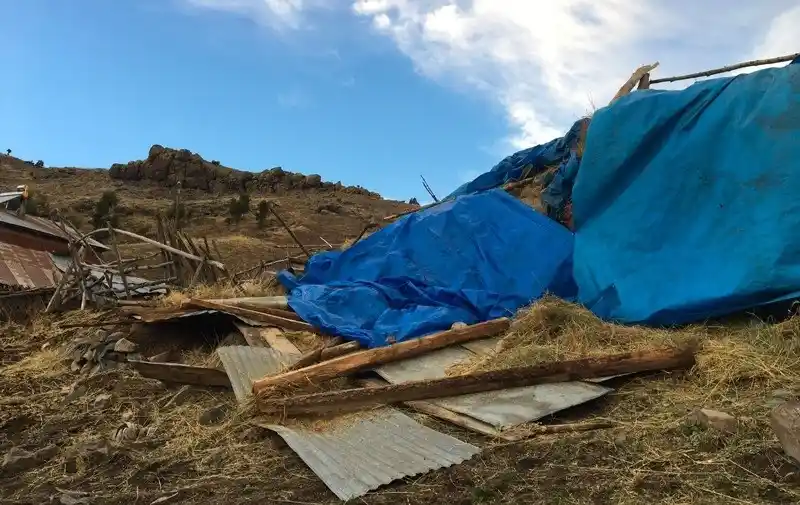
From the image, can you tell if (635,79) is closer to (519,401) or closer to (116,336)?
(519,401)

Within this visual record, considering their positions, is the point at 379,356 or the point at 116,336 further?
the point at 116,336

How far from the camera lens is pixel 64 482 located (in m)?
3.58

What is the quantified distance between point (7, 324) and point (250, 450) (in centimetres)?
551

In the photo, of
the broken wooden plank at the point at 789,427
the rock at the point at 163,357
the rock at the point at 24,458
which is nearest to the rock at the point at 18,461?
the rock at the point at 24,458

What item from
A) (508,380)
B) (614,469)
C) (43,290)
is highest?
(43,290)

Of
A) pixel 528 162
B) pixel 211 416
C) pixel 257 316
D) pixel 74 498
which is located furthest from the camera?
pixel 528 162

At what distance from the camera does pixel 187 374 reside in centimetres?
512

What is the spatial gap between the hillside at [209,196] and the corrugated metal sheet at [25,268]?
6.49 metres

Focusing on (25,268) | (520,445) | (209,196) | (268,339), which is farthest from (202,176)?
(520,445)

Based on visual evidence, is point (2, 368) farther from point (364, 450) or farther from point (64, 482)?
point (364, 450)

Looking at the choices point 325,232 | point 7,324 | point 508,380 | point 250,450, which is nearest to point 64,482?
point 250,450

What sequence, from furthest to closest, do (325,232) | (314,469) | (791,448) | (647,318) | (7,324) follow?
(325,232), (7,324), (647,318), (314,469), (791,448)

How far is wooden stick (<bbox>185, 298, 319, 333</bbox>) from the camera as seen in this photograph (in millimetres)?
6094

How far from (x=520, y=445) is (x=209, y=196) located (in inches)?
1087
